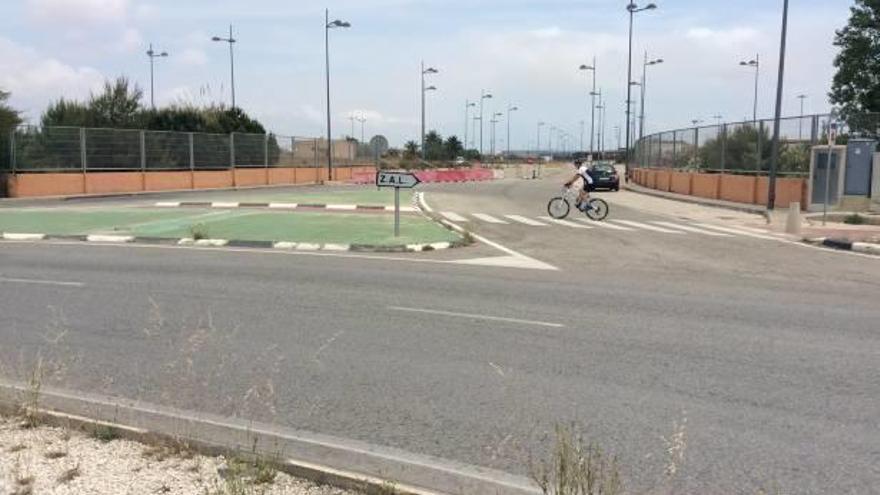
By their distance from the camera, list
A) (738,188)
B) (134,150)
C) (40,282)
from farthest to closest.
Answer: (134,150)
(738,188)
(40,282)

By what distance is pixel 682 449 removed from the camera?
509 cm

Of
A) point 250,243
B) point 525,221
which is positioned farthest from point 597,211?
point 250,243

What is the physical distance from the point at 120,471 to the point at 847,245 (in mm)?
16825

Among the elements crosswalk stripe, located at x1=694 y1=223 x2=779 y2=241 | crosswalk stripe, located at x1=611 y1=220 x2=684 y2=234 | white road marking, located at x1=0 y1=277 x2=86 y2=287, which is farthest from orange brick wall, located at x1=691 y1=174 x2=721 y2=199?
white road marking, located at x1=0 y1=277 x2=86 y2=287

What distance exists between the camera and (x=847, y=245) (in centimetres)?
1797

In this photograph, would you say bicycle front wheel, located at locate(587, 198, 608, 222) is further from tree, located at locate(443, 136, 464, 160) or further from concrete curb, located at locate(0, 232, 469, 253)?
tree, located at locate(443, 136, 464, 160)

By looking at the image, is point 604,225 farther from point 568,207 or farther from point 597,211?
point 568,207

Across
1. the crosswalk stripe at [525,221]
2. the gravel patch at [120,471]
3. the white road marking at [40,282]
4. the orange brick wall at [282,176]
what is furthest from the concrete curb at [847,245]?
the orange brick wall at [282,176]

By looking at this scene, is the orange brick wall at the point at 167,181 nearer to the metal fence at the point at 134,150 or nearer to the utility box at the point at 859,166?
the metal fence at the point at 134,150

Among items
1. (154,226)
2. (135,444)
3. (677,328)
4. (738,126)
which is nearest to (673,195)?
(738,126)

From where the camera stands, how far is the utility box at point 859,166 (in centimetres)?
2533

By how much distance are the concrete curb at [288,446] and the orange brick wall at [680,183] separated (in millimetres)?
35642

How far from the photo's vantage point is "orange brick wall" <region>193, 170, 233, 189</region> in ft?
141

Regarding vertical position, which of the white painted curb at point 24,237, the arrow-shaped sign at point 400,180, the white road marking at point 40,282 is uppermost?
the arrow-shaped sign at point 400,180
